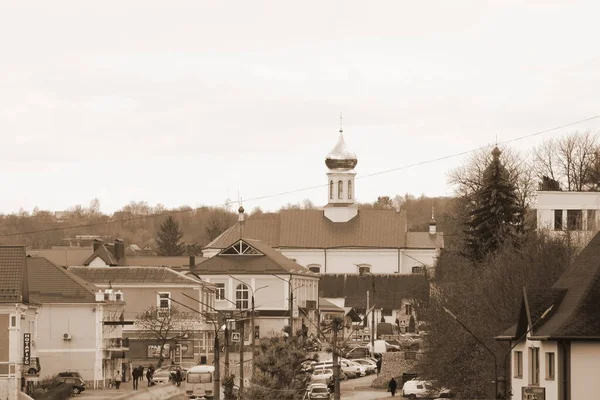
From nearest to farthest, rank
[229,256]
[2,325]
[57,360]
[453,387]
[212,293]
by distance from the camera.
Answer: [453,387], [2,325], [57,360], [212,293], [229,256]

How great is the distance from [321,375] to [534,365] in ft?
100

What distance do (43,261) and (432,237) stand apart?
267ft

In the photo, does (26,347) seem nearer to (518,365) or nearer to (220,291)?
(518,365)

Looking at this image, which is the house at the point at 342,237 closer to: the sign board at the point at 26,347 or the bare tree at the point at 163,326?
the bare tree at the point at 163,326

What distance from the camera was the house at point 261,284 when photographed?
122375 mm

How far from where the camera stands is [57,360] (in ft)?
263

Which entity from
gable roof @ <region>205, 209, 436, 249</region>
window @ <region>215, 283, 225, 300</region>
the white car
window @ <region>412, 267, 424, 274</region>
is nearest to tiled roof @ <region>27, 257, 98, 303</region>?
the white car

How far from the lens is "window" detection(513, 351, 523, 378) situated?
4525 cm

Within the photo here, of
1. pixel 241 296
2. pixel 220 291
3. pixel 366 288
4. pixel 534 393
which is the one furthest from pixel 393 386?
pixel 366 288

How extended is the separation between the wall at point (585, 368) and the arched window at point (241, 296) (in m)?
82.5

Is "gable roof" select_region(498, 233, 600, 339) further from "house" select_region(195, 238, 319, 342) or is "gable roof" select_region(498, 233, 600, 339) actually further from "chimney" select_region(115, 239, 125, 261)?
"chimney" select_region(115, 239, 125, 261)

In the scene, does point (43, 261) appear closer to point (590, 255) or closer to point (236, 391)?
point (236, 391)

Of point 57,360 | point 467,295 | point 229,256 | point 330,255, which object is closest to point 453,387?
point 467,295

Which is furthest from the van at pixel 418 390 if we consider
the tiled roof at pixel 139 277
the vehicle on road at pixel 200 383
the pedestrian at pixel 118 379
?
the tiled roof at pixel 139 277
